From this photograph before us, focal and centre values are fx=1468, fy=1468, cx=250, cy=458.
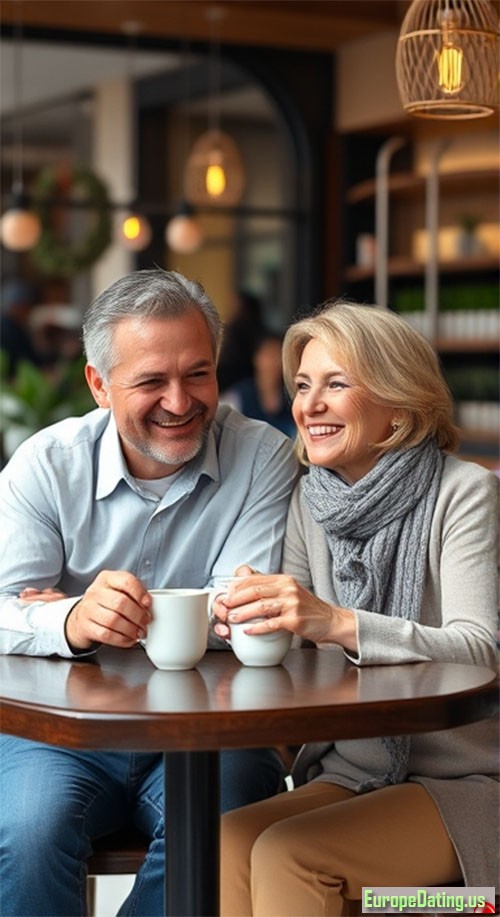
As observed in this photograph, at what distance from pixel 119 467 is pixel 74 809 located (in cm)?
55

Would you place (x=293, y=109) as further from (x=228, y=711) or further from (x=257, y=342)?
(x=228, y=711)

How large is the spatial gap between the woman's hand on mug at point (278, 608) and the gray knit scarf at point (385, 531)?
27cm

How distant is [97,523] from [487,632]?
26.4 inches

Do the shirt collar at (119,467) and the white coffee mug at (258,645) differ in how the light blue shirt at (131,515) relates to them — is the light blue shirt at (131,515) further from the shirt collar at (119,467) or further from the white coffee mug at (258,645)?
the white coffee mug at (258,645)

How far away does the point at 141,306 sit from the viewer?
7.66 feet

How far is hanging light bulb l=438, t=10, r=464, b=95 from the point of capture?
2980 millimetres

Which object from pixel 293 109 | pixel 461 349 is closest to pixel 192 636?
pixel 461 349

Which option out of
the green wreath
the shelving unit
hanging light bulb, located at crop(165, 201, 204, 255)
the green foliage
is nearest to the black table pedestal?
the shelving unit

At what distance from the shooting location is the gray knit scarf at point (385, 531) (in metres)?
2.26

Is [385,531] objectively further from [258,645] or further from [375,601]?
[258,645]

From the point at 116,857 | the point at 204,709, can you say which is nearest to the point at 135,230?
the point at 116,857

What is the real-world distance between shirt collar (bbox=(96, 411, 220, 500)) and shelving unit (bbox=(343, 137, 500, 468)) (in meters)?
4.59

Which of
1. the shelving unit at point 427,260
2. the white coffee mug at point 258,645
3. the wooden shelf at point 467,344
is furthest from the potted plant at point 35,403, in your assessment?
the white coffee mug at point 258,645

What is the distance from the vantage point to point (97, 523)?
242cm
